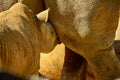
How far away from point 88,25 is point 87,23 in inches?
0.7

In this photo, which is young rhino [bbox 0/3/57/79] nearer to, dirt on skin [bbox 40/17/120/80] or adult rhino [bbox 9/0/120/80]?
adult rhino [bbox 9/0/120/80]

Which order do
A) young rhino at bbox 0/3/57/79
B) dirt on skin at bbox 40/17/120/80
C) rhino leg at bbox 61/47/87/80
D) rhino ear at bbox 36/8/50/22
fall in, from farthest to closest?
dirt on skin at bbox 40/17/120/80
rhino leg at bbox 61/47/87/80
rhino ear at bbox 36/8/50/22
young rhino at bbox 0/3/57/79

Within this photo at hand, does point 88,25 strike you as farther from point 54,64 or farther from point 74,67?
point 54,64

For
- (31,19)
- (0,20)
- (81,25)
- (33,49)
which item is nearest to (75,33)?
(81,25)

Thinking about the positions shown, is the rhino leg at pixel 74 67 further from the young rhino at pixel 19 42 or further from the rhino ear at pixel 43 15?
the young rhino at pixel 19 42

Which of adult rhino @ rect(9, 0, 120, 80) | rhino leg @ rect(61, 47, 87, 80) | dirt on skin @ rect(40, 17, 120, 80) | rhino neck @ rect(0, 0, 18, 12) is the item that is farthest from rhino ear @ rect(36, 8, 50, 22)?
dirt on skin @ rect(40, 17, 120, 80)

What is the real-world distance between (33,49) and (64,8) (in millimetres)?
543

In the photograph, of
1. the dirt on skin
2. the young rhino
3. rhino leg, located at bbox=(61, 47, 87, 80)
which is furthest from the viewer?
the dirt on skin

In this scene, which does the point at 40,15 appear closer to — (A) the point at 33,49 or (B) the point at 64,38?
(B) the point at 64,38

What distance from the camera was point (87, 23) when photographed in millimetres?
1940

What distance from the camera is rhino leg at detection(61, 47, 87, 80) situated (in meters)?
2.39

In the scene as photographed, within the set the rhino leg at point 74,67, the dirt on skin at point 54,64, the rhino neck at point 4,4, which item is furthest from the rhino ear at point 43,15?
the dirt on skin at point 54,64

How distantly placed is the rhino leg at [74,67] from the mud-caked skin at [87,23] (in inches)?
12.2

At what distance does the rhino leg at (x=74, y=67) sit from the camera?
2.39 m
